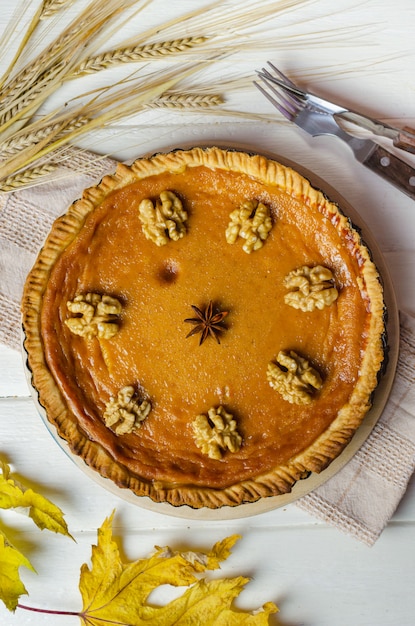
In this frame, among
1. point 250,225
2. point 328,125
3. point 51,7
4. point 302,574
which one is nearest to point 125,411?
point 250,225

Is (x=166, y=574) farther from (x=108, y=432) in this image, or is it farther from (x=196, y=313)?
(x=196, y=313)

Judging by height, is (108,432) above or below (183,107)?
below

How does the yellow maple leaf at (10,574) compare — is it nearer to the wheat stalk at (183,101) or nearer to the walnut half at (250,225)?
the walnut half at (250,225)

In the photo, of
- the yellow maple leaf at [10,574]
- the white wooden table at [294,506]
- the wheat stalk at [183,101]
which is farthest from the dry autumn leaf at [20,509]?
the wheat stalk at [183,101]

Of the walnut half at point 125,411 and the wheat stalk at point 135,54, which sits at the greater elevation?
the wheat stalk at point 135,54

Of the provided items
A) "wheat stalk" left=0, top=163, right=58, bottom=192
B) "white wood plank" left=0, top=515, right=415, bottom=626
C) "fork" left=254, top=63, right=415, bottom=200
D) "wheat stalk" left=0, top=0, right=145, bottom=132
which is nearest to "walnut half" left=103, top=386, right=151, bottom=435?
"white wood plank" left=0, top=515, right=415, bottom=626

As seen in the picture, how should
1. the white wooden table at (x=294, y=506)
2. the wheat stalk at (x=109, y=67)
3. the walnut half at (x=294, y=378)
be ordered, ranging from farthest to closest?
the white wooden table at (x=294, y=506)
the wheat stalk at (x=109, y=67)
the walnut half at (x=294, y=378)

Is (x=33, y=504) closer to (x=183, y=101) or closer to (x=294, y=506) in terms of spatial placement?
(x=294, y=506)

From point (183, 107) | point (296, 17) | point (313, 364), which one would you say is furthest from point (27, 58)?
point (313, 364)
